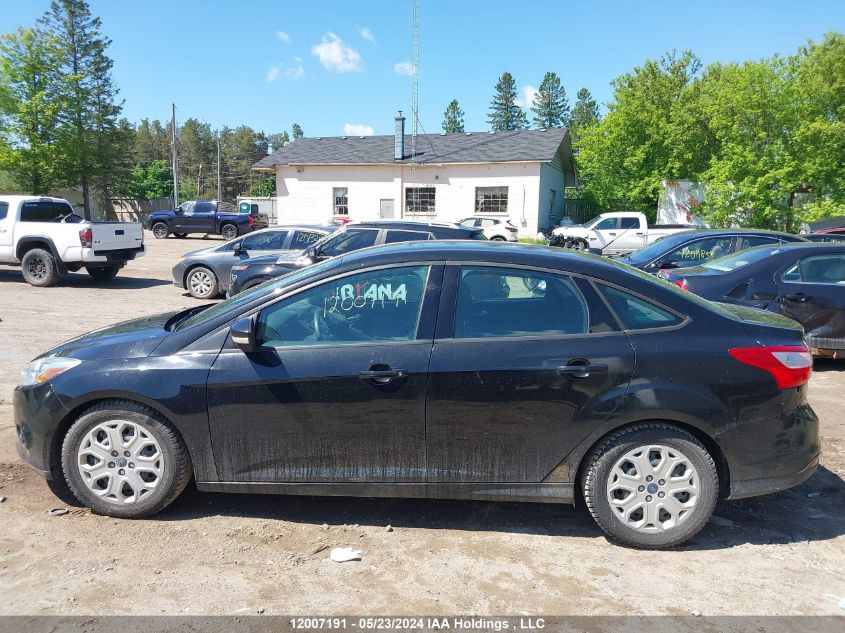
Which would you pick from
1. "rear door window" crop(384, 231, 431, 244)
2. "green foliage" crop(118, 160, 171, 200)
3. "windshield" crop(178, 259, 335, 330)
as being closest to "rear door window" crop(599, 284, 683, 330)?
"windshield" crop(178, 259, 335, 330)

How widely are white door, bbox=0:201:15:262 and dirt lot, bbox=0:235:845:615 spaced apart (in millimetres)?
10707

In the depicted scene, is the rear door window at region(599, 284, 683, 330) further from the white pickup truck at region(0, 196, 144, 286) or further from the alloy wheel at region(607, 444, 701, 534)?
the white pickup truck at region(0, 196, 144, 286)

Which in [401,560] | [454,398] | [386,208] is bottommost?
[401,560]

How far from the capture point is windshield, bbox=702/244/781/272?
7348 mm

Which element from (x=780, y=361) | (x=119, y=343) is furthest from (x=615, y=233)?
(x=119, y=343)

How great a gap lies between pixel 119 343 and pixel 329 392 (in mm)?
1375

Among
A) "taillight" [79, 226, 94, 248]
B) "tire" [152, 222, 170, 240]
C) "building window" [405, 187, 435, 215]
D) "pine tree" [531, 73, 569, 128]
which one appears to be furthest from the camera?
"pine tree" [531, 73, 569, 128]

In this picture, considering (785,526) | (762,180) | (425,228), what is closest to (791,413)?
(785,526)

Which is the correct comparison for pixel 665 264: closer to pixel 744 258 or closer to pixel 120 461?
pixel 744 258

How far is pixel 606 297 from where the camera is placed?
11.6 ft

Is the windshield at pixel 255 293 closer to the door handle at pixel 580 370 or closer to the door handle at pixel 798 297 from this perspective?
the door handle at pixel 580 370

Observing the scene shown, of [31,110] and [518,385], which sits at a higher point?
[31,110]

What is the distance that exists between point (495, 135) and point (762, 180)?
13615mm

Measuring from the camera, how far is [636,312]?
353 centimetres
